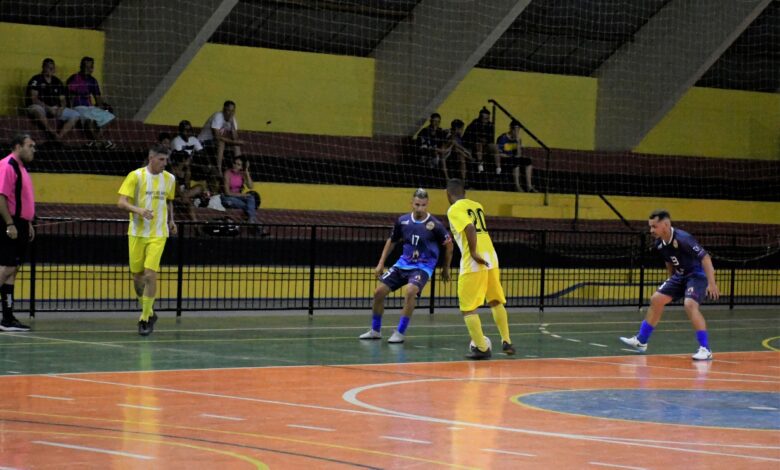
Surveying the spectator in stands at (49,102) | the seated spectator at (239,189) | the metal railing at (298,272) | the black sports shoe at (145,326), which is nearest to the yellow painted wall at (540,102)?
the metal railing at (298,272)

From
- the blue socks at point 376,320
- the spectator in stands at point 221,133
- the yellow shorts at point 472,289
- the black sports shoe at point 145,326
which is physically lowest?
the black sports shoe at point 145,326

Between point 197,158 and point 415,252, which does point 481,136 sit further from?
point 415,252

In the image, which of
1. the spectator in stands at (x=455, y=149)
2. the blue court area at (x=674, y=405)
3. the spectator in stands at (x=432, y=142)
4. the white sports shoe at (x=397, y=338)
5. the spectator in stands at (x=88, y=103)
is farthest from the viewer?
the spectator in stands at (x=432, y=142)

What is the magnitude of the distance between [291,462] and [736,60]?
101ft

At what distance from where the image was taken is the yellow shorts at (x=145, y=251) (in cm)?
1566

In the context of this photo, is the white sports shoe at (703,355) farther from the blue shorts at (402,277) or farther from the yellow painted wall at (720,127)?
the yellow painted wall at (720,127)

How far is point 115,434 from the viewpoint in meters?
8.71

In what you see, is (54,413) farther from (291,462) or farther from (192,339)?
(192,339)

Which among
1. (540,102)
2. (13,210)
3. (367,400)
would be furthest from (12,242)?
(540,102)

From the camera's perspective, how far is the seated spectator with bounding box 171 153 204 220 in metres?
23.8

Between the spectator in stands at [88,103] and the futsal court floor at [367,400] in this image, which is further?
the spectator in stands at [88,103]

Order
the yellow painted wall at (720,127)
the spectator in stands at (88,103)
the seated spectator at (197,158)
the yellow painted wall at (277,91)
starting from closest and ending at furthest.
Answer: the spectator in stands at (88,103)
the seated spectator at (197,158)
the yellow painted wall at (277,91)
the yellow painted wall at (720,127)

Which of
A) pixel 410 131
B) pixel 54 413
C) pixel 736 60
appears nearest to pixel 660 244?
pixel 54 413

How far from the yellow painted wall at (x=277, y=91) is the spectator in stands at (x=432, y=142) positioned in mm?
1997
